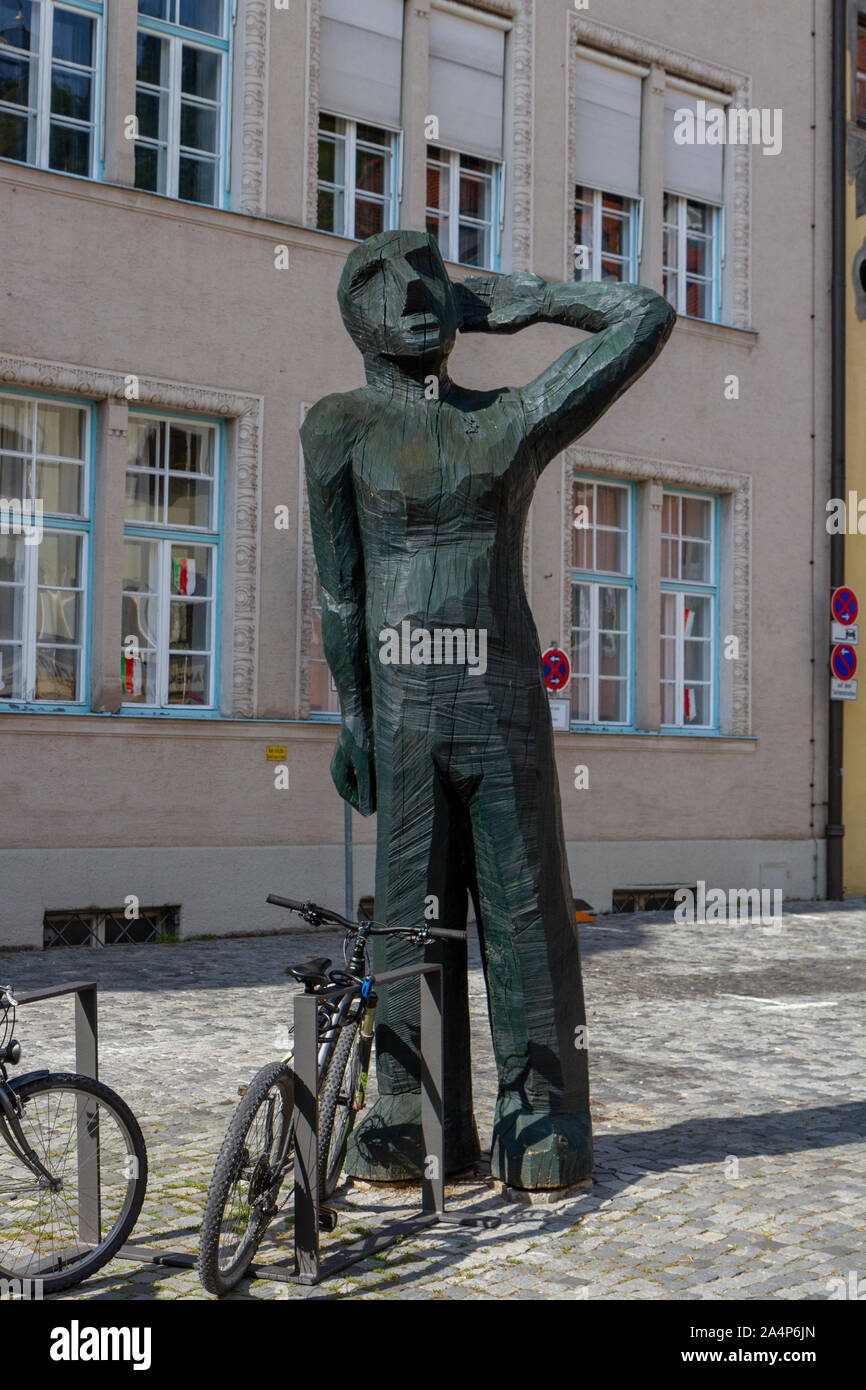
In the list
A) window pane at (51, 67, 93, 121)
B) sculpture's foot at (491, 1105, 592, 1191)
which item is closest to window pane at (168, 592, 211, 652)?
window pane at (51, 67, 93, 121)

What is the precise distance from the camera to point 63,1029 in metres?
7.57

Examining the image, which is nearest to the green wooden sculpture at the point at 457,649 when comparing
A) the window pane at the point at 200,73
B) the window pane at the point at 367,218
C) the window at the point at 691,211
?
the window pane at the point at 200,73

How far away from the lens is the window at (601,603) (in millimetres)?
15602

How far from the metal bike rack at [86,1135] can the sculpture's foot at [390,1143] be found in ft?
2.74

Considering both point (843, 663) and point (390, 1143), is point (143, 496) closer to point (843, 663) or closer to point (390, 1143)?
point (843, 663)

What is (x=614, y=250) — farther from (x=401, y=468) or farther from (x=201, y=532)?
(x=401, y=468)

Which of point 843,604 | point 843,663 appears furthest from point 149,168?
point 843,663

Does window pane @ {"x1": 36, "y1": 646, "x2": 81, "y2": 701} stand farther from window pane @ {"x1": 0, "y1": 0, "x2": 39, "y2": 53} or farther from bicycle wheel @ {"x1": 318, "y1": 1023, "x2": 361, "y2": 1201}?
bicycle wheel @ {"x1": 318, "y1": 1023, "x2": 361, "y2": 1201}

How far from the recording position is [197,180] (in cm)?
1302

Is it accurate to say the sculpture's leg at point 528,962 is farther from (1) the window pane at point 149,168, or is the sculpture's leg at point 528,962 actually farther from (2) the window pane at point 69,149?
(1) the window pane at point 149,168

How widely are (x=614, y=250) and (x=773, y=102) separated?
276 cm

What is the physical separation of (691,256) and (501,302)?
12664mm

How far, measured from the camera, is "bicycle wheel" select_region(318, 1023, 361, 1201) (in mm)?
4320

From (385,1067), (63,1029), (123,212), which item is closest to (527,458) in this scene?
(385,1067)
